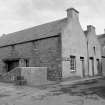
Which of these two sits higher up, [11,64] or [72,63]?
[72,63]

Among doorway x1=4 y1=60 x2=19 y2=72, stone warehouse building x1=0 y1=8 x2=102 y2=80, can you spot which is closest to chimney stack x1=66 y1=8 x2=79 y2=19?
stone warehouse building x1=0 y1=8 x2=102 y2=80

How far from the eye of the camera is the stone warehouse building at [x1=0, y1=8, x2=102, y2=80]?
15539 millimetres

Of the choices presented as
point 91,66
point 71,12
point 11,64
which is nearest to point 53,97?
point 71,12

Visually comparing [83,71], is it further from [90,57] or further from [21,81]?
[21,81]

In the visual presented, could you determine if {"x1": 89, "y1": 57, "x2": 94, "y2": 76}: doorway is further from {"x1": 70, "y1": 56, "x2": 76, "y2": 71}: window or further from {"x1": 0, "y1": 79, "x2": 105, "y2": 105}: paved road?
{"x1": 0, "y1": 79, "x2": 105, "y2": 105}: paved road

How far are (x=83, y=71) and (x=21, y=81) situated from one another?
9569 millimetres

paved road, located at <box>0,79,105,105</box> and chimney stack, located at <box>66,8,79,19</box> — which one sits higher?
chimney stack, located at <box>66,8,79,19</box>

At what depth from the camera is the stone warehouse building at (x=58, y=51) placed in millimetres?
15539

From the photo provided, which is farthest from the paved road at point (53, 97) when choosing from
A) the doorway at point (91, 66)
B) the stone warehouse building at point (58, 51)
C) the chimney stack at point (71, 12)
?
the doorway at point (91, 66)

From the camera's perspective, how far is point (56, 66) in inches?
606

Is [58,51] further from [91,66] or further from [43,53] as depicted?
[91,66]

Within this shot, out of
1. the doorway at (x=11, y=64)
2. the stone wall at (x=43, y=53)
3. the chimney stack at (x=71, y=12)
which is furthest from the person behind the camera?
the doorway at (x=11, y=64)

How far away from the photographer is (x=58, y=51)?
15.4 metres

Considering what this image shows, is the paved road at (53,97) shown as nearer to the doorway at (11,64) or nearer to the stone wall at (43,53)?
the stone wall at (43,53)
